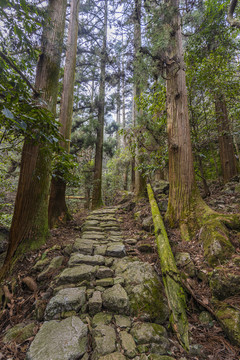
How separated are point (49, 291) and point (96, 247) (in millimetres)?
1368

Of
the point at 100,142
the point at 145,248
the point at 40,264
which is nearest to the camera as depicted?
the point at 40,264

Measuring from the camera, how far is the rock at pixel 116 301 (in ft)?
6.83

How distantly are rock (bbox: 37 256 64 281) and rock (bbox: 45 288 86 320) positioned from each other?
0.66 meters

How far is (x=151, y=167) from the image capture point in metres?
5.90

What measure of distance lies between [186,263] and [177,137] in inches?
115

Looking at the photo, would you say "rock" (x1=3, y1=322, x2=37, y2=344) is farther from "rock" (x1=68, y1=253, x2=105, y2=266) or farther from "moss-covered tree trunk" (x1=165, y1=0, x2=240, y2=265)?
"moss-covered tree trunk" (x1=165, y1=0, x2=240, y2=265)

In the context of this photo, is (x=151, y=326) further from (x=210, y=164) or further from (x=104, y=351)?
(x=210, y=164)

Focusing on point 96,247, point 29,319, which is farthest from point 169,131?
point 29,319

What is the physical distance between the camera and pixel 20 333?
182 centimetres

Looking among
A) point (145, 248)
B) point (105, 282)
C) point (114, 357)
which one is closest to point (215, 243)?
point (145, 248)

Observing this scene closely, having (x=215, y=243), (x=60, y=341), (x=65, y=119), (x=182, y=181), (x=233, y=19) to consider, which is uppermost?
(x=233, y=19)

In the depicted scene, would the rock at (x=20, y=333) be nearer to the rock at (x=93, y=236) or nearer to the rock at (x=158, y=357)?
the rock at (x=158, y=357)

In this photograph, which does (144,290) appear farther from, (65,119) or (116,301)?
(65,119)

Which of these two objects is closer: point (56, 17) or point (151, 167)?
point (56, 17)
